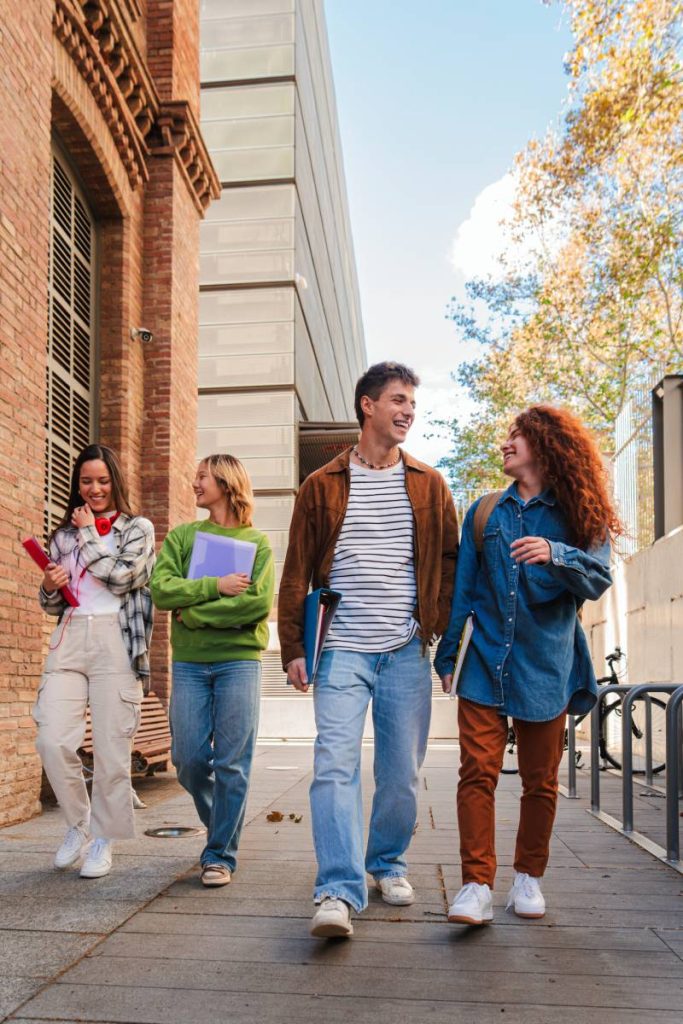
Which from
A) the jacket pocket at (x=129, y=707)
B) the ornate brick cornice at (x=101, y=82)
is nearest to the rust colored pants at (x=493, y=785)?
the jacket pocket at (x=129, y=707)

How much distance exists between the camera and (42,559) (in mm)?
5047

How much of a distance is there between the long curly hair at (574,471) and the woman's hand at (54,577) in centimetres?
219

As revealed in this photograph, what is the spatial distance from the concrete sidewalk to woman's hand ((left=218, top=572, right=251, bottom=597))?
4.30 feet

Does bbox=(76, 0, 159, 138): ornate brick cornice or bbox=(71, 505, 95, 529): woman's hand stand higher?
bbox=(76, 0, 159, 138): ornate brick cornice

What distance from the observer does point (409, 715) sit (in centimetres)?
427

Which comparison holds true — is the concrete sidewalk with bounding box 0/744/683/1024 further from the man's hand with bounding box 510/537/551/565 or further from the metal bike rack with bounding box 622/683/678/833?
the man's hand with bounding box 510/537/551/565

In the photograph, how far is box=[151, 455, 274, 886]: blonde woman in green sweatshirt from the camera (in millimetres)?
4793

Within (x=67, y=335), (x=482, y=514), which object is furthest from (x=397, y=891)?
(x=67, y=335)

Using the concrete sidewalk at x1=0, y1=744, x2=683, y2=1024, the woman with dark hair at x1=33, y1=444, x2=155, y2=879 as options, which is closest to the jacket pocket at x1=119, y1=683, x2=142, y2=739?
the woman with dark hair at x1=33, y1=444, x2=155, y2=879

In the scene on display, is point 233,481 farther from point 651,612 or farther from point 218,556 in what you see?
point 651,612

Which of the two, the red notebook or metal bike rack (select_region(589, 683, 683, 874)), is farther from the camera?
metal bike rack (select_region(589, 683, 683, 874))

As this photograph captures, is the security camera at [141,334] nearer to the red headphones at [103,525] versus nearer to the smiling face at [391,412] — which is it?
A: the red headphones at [103,525]

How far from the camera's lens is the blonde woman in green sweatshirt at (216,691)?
15.7 ft

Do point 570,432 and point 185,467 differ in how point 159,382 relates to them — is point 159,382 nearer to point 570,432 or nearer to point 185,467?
point 185,467
